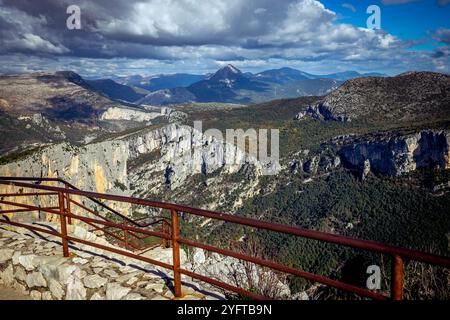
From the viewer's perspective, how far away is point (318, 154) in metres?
115

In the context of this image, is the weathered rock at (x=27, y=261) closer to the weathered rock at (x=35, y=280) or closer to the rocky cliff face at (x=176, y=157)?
the weathered rock at (x=35, y=280)

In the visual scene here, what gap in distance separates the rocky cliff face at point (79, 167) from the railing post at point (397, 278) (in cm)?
3184

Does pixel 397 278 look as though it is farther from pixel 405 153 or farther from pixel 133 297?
pixel 405 153

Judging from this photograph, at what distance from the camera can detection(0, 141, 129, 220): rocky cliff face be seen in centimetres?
3950

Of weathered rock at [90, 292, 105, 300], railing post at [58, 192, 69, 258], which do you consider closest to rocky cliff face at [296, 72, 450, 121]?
railing post at [58, 192, 69, 258]

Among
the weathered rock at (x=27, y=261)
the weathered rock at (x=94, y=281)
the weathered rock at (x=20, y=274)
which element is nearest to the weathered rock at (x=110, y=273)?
the weathered rock at (x=94, y=281)

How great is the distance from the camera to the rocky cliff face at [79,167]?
3950cm

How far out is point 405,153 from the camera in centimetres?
8188

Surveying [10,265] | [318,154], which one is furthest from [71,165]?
[318,154]

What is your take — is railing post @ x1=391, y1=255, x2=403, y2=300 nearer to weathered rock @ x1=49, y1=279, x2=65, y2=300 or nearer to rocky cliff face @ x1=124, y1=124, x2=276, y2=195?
weathered rock @ x1=49, y1=279, x2=65, y2=300

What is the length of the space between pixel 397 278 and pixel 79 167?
201 feet

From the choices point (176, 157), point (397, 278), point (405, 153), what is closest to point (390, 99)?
point (405, 153)

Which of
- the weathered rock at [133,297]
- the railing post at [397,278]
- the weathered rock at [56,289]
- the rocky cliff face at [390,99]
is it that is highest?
the rocky cliff face at [390,99]
